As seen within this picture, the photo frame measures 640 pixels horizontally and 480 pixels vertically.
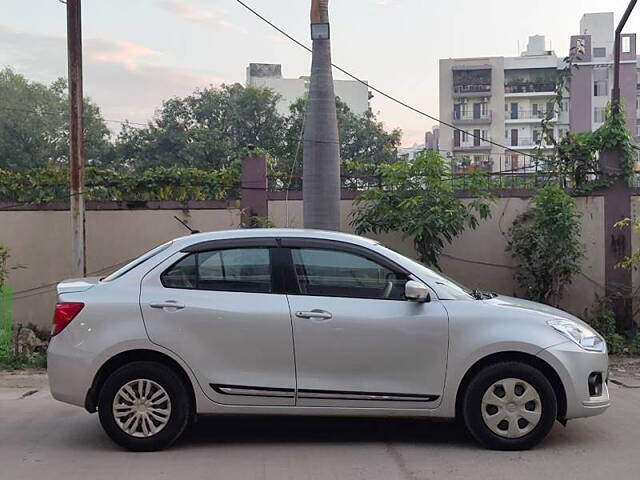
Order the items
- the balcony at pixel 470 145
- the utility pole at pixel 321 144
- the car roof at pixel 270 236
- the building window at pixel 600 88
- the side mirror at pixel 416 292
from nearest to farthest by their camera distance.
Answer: the side mirror at pixel 416 292 → the car roof at pixel 270 236 → the utility pole at pixel 321 144 → the building window at pixel 600 88 → the balcony at pixel 470 145

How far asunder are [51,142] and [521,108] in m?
50.5

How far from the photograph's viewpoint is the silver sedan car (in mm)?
5383

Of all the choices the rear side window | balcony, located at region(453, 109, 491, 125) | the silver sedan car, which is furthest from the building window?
the rear side window

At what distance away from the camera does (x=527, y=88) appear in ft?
237

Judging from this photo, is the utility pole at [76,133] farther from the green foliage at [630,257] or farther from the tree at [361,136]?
the tree at [361,136]

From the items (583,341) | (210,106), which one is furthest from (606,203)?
(210,106)

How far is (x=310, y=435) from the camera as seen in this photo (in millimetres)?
5938

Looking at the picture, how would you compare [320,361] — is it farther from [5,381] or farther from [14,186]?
[14,186]

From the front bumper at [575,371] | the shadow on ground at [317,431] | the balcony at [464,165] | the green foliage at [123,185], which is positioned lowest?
the shadow on ground at [317,431]

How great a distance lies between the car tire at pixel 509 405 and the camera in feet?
17.7

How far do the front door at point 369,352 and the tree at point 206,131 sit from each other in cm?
2839

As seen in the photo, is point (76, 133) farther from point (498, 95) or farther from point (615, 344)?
point (498, 95)

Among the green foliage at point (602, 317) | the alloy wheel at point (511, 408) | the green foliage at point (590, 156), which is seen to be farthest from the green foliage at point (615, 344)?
the alloy wheel at point (511, 408)

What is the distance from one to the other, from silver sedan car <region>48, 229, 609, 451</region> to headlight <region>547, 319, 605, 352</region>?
0.06 ft
